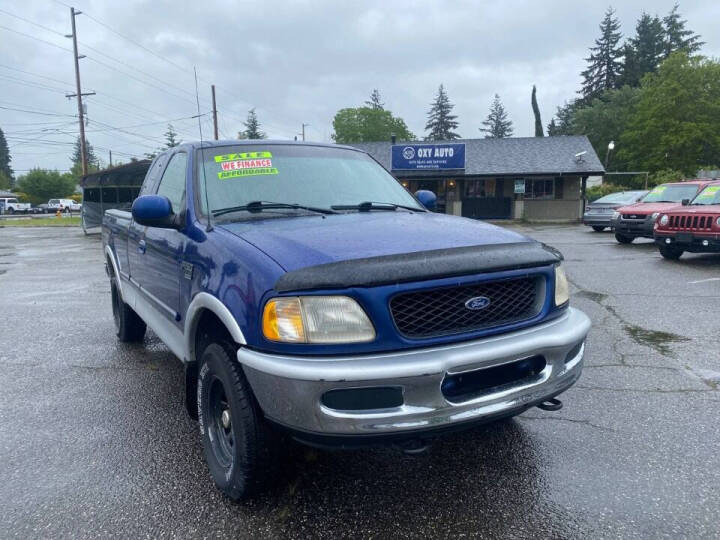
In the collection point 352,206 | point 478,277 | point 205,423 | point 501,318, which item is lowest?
point 205,423

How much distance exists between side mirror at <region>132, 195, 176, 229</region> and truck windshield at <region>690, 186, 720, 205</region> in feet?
35.5

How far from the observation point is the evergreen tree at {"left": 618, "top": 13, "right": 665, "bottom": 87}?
6266 centimetres

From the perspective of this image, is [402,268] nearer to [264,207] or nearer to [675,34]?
[264,207]

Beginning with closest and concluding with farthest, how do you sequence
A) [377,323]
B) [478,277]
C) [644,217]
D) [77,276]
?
[377,323]
[478,277]
[77,276]
[644,217]

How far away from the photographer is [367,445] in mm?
2182

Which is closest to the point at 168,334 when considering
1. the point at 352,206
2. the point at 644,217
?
the point at 352,206

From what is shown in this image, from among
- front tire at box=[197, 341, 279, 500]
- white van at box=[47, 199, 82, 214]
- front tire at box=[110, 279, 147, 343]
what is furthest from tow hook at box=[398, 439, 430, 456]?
white van at box=[47, 199, 82, 214]

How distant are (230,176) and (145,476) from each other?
71.3 inches

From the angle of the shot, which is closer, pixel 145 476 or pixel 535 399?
→ pixel 535 399

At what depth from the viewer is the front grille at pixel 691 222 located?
980 centimetres

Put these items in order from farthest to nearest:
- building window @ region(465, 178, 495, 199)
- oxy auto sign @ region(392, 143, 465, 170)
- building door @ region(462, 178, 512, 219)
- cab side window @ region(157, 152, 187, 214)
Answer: building window @ region(465, 178, 495, 199)
building door @ region(462, 178, 512, 219)
oxy auto sign @ region(392, 143, 465, 170)
cab side window @ region(157, 152, 187, 214)

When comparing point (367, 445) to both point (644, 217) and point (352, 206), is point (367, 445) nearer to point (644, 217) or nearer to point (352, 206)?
point (352, 206)

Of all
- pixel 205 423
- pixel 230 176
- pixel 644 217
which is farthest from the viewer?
pixel 644 217

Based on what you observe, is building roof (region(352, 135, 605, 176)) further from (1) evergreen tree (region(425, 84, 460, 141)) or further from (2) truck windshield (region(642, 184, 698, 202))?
(1) evergreen tree (region(425, 84, 460, 141))
